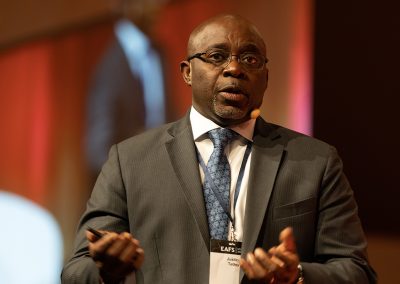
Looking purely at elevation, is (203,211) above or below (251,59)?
below

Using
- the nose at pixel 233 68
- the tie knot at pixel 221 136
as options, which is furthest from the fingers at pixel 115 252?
the nose at pixel 233 68

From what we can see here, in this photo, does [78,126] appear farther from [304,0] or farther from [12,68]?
[304,0]

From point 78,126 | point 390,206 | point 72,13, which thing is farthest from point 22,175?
point 390,206

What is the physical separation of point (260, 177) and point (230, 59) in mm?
362

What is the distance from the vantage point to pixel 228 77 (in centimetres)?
226

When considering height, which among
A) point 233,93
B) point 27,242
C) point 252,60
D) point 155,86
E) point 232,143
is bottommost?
→ point 27,242

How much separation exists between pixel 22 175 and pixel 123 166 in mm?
2082

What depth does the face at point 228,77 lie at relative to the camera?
2256mm

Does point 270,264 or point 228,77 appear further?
point 228,77

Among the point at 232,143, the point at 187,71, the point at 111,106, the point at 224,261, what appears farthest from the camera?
the point at 111,106

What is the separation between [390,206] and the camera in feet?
13.2

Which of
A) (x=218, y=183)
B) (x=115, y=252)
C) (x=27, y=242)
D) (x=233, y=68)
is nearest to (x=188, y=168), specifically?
(x=218, y=183)

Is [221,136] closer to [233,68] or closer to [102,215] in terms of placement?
[233,68]

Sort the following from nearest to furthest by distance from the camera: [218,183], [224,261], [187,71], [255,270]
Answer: [255,270] → [224,261] → [218,183] → [187,71]
